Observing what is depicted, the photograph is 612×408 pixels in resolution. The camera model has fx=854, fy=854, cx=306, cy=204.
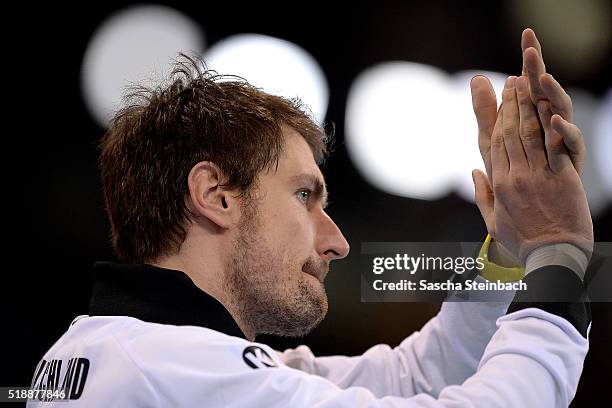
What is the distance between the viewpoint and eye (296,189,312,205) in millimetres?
1395

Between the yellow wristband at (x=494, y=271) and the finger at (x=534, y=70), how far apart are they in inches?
12.0

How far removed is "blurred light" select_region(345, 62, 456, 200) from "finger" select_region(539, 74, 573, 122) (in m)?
1.15

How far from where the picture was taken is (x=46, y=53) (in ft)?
7.50

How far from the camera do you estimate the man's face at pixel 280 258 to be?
134cm

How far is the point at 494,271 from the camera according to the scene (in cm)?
142

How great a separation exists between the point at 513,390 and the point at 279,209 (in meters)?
0.48

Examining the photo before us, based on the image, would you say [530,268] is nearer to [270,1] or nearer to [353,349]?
[353,349]

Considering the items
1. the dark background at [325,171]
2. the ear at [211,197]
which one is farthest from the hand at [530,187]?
the dark background at [325,171]

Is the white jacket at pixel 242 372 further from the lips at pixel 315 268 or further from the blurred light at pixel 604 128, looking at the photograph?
the blurred light at pixel 604 128

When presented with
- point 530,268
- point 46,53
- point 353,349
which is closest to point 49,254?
point 46,53

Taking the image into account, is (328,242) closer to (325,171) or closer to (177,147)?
(177,147)

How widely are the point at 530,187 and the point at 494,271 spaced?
0.99ft

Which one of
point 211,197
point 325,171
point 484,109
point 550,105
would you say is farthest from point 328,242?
point 325,171

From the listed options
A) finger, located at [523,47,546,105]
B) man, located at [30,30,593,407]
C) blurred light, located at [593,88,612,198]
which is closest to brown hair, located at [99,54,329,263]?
man, located at [30,30,593,407]
